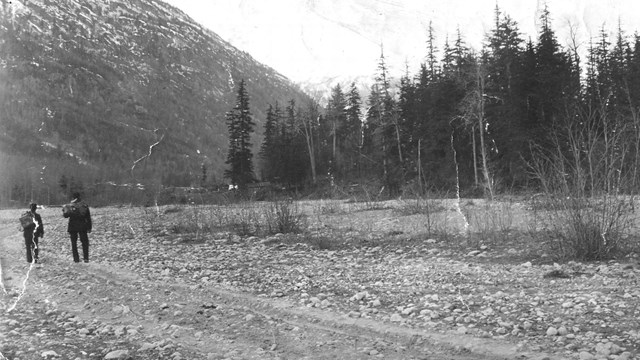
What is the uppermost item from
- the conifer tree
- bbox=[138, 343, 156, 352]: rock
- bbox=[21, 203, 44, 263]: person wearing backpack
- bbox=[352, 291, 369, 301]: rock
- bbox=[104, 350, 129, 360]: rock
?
the conifer tree

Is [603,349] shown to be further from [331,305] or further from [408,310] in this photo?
[331,305]

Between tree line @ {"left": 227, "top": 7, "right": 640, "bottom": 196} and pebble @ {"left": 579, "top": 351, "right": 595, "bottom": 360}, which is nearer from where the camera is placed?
pebble @ {"left": 579, "top": 351, "right": 595, "bottom": 360}

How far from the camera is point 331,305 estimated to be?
7715 mm

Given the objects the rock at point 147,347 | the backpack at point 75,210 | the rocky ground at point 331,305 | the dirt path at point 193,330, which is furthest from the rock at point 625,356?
the backpack at point 75,210

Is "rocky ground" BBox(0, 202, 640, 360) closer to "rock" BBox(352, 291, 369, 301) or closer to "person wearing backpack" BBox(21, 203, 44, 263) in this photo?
"rock" BBox(352, 291, 369, 301)

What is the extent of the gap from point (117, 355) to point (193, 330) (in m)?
1.22

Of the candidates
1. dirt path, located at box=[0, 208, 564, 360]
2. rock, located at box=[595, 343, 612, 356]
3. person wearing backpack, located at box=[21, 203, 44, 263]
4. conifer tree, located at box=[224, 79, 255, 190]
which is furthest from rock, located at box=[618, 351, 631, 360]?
conifer tree, located at box=[224, 79, 255, 190]

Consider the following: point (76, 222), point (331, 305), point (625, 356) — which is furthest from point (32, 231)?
point (625, 356)

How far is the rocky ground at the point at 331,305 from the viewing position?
19.0 ft

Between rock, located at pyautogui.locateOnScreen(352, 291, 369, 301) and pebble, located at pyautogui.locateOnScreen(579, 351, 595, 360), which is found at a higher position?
rock, located at pyautogui.locateOnScreen(352, 291, 369, 301)

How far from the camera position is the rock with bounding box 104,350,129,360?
5.66m

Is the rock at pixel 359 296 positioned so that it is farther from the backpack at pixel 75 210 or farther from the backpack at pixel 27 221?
the backpack at pixel 27 221

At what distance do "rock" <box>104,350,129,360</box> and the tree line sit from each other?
2384 cm

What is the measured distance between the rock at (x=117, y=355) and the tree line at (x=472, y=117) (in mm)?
23842
